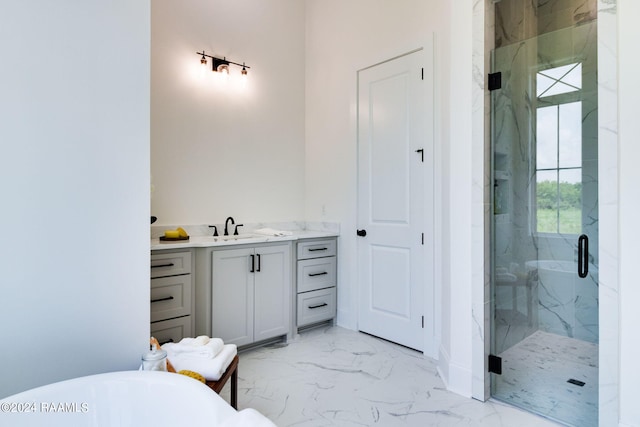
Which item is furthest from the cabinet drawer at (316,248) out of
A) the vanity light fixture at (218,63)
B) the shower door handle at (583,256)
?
the shower door handle at (583,256)

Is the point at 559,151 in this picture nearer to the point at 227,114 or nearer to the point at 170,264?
the point at 170,264

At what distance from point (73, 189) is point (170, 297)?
4.47 feet

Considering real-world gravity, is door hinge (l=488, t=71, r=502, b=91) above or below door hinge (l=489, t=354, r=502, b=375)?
above

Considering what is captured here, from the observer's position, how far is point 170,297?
2496 mm

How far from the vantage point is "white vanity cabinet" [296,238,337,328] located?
331 centimetres

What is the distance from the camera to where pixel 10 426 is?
3.19 ft

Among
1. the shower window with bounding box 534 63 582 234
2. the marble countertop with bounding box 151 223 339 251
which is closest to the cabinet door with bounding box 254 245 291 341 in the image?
the marble countertop with bounding box 151 223 339 251

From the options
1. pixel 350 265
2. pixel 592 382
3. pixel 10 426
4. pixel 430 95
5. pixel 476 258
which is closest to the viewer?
pixel 10 426

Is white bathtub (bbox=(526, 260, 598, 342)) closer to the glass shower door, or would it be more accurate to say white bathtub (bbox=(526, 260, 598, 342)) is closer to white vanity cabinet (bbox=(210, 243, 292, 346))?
the glass shower door

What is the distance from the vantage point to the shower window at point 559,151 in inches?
75.9

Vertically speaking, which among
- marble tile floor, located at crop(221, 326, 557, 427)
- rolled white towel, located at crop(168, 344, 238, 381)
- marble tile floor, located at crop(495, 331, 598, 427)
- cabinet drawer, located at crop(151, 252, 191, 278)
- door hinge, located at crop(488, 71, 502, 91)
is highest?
door hinge, located at crop(488, 71, 502, 91)

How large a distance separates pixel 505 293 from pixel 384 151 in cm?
156
